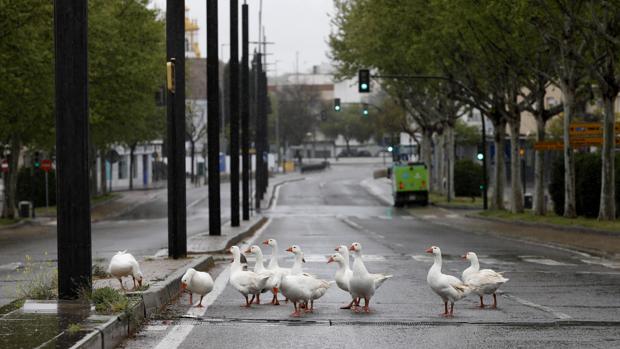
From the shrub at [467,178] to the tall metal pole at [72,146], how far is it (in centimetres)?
6876

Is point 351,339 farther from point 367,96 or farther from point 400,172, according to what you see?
point 367,96

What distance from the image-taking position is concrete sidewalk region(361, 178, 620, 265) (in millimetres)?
27680

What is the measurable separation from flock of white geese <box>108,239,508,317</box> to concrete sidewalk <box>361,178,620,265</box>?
35.9ft

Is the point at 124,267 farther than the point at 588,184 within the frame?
No

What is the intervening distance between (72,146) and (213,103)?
16159mm

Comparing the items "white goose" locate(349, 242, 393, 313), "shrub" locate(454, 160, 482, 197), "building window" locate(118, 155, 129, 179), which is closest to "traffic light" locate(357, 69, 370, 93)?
"shrub" locate(454, 160, 482, 197)

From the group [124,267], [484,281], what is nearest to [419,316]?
[484,281]

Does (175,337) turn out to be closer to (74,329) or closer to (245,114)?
(74,329)

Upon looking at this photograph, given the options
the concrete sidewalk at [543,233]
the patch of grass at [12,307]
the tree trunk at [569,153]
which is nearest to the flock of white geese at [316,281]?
the patch of grass at [12,307]

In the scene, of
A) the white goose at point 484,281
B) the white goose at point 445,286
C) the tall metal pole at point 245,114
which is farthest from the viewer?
the tall metal pole at point 245,114

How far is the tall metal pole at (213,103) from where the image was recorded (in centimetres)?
2822

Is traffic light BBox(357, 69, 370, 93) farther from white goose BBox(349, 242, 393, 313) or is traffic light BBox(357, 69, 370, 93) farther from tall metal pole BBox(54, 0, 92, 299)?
tall metal pole BBox(54, 0, 92, 299)

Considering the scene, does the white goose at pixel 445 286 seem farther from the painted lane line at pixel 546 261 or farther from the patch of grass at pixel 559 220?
the patch of grass at pixel 559 220

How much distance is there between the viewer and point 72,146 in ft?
39.4
